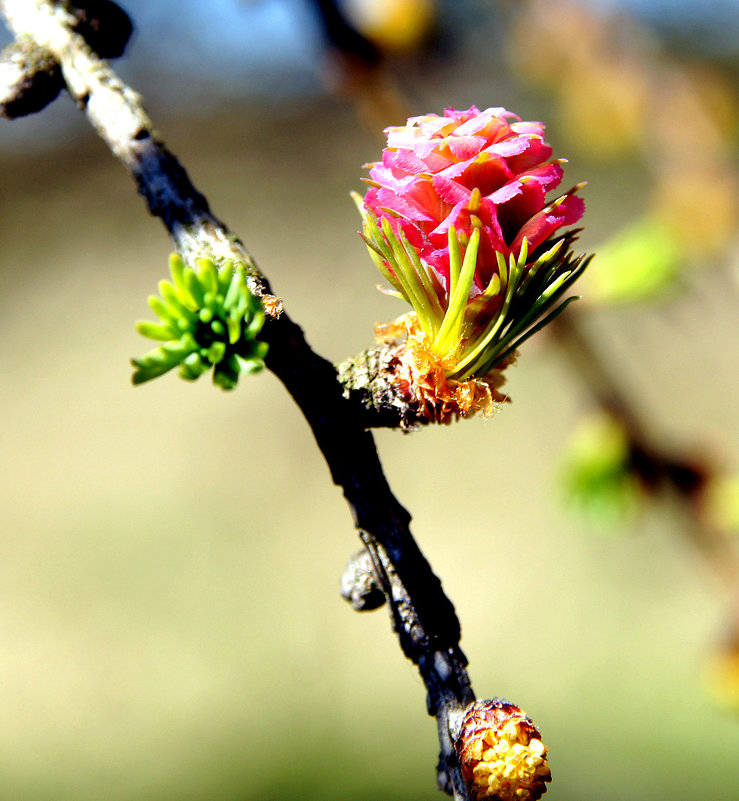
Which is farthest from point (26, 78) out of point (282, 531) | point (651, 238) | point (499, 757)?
point (282, 531)

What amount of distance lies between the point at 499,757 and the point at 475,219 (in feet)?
0.53

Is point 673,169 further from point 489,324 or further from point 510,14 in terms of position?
point 489,324

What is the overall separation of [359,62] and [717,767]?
4.83 feet

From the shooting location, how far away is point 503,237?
220 mm

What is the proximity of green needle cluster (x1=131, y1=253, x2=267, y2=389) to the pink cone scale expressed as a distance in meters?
0.05

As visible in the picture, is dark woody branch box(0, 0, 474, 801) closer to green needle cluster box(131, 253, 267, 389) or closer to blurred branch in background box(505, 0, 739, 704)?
green needle cluster box(131, 253, 267, 389)

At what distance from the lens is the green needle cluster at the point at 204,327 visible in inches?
7.3

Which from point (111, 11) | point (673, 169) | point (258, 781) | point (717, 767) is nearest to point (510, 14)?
point (673, 169)

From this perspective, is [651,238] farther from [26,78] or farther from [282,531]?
[282,531]

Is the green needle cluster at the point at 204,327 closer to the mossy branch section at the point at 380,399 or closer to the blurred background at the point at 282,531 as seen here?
the mossy branch section at the point at 380,399

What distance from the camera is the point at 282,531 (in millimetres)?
1853

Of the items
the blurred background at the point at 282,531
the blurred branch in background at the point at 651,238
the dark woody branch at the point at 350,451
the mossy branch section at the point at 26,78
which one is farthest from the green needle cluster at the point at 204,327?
the blurred background at the point at 282,531

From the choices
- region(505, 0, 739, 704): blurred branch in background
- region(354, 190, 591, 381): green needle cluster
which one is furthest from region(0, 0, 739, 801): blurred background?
region(354, 190, 591, 381): green needle cluster

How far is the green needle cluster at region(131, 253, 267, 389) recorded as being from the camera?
185mm
